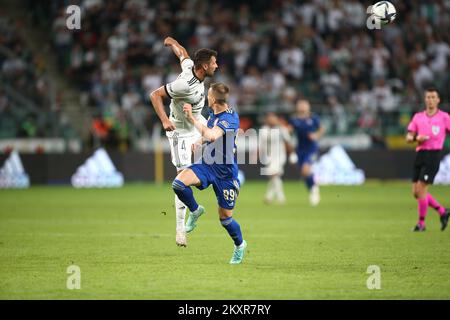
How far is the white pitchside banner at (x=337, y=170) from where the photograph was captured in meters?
28.0

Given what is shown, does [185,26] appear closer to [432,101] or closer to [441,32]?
[441,32]

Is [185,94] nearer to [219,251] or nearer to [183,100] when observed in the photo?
[183,100]

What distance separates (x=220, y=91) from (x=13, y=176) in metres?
17.9

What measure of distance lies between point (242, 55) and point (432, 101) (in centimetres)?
1543

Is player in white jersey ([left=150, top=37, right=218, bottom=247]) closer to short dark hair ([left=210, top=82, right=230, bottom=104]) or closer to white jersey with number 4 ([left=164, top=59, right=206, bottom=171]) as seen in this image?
white jersey with number 4 ([left=164, top=59, right=206, bottom=171])

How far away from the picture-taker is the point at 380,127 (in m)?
28.0

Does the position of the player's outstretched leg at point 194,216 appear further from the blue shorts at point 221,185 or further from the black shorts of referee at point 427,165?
the black shorts of referee at point 427,165

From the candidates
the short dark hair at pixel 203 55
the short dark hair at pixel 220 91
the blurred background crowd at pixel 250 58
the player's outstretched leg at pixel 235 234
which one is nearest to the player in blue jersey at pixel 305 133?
the blurred background crowd at pixel 250 58

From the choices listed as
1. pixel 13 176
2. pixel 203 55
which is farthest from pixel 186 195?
pixel 13 176

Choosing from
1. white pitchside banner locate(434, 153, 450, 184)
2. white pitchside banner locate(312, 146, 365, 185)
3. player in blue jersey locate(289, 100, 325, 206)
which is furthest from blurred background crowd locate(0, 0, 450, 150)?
player in blue jersey locate(289, 100, 325, 206)

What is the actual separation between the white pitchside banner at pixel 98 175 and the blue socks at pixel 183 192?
16.1m

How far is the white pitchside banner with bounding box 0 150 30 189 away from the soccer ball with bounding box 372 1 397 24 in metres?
15.7

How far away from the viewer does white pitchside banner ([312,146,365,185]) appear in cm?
2795

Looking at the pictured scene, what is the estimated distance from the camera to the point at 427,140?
51.3 feet
